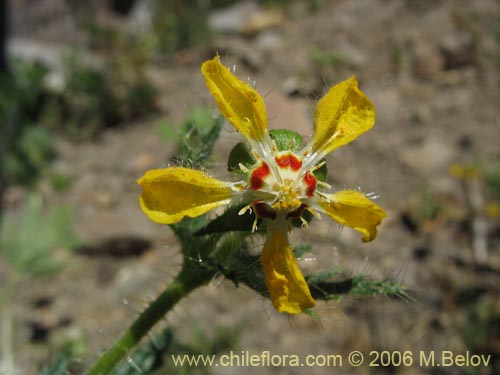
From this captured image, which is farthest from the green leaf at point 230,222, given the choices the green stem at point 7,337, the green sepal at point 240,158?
the green stem at point 7,337

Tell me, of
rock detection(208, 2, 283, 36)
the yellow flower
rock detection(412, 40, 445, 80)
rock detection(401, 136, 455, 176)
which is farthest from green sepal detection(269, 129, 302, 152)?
rock detection(208, 2, 283, 36)

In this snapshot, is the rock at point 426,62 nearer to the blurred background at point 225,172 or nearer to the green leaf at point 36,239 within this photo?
the blurred background at point 225,172

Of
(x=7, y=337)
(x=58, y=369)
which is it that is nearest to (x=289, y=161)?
(x=58, y=369)

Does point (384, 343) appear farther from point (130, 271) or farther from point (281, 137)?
point (281, 137)

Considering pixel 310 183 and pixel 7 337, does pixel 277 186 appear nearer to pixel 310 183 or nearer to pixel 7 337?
pixel 310 183

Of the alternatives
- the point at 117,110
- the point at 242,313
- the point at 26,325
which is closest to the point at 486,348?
the point at 242,313

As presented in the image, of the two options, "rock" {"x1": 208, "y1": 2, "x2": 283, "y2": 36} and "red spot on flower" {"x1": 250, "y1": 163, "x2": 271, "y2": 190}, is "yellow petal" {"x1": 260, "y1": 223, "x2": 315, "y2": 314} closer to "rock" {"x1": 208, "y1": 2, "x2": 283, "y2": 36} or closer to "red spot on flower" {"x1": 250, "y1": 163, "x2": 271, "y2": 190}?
"red spot on flower" {"x1": 250, "y1": 163, "x2": 271, "y2": 190}
